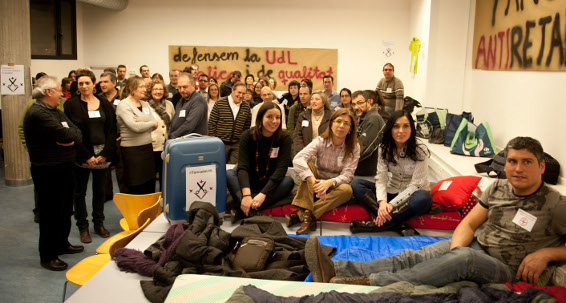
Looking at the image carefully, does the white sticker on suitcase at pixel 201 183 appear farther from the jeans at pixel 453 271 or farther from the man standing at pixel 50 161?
the jeans at pixel 453 271

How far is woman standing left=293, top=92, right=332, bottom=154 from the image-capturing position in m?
5.08

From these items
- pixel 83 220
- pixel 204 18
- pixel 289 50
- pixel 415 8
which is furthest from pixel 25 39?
pixel 415 8

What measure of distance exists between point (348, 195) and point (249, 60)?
666cm

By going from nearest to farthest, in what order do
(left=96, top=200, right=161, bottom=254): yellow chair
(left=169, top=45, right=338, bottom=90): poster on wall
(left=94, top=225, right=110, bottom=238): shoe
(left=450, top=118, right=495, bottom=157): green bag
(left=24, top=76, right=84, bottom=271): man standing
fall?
(left=96, top=200, right=161, bottom=254): yellow chair < (left=24, top=76, right=84, bottom=271): man standing < (left=94, top=225, right=110, bottom=238): shoe < (left=450, top=118, right=495, bottom=157): green bag < (left=169, top=45, right=338, bottom=90): poster on wall

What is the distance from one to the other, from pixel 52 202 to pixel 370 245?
2.39 meters

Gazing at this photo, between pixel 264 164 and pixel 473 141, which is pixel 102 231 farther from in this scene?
pixel 473 141

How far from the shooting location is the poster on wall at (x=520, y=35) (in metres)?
4.06

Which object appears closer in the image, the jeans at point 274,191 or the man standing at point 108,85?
the jeans at point 274,191

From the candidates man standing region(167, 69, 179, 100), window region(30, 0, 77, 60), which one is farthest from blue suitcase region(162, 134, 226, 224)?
window region(30, 0, 77, 60)

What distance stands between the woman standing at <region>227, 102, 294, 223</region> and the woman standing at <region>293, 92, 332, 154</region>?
1.20m

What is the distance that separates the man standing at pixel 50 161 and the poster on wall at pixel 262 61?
6.49m

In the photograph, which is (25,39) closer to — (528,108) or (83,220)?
(83,220)

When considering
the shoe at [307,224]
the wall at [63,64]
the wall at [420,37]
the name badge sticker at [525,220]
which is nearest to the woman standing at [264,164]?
the shoe at [307,224]

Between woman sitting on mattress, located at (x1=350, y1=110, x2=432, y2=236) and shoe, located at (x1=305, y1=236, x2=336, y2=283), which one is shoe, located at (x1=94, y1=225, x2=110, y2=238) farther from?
shoe, located at (x1=305, y1=236, x2=336, y2=283)
